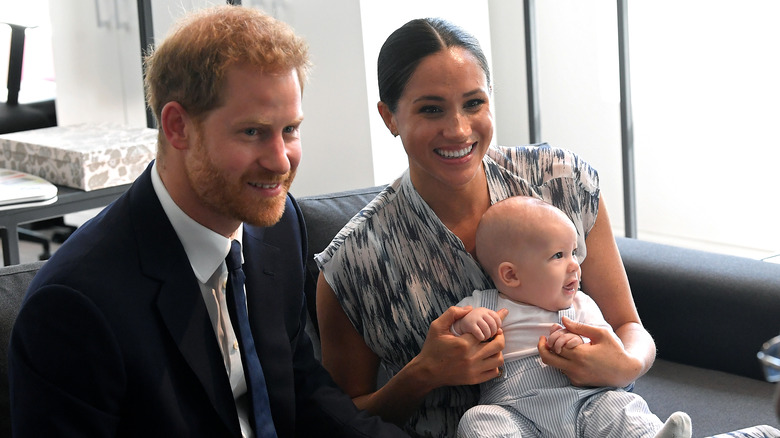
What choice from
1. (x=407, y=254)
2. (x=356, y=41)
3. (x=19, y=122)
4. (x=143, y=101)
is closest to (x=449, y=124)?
(x=407, y=254)

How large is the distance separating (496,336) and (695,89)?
292cm

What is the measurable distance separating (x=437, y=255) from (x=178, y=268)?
615 millimetres

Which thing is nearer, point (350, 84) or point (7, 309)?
point (7, 309)

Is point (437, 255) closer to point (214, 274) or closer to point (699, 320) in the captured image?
point (214, 274)

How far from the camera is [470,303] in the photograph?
194 cm

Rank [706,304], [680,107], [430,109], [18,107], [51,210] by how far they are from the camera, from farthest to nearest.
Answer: [18,107]
[680,107]
[51,210]
[706,304]
[430,109]

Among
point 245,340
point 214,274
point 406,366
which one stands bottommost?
point 406,366

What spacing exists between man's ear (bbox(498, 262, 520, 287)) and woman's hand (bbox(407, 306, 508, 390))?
0.11 meters

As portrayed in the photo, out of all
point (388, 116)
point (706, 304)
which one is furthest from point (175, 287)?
point (706, 304)

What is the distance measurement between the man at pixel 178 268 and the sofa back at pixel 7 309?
1.60 ft

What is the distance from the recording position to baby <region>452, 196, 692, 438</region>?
5.89ft

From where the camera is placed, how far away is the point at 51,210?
3.02 metres

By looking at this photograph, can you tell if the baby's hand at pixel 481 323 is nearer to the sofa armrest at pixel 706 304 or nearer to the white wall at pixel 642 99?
the sofa armrest at pixel 706 304

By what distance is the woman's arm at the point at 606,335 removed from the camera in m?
1.80
